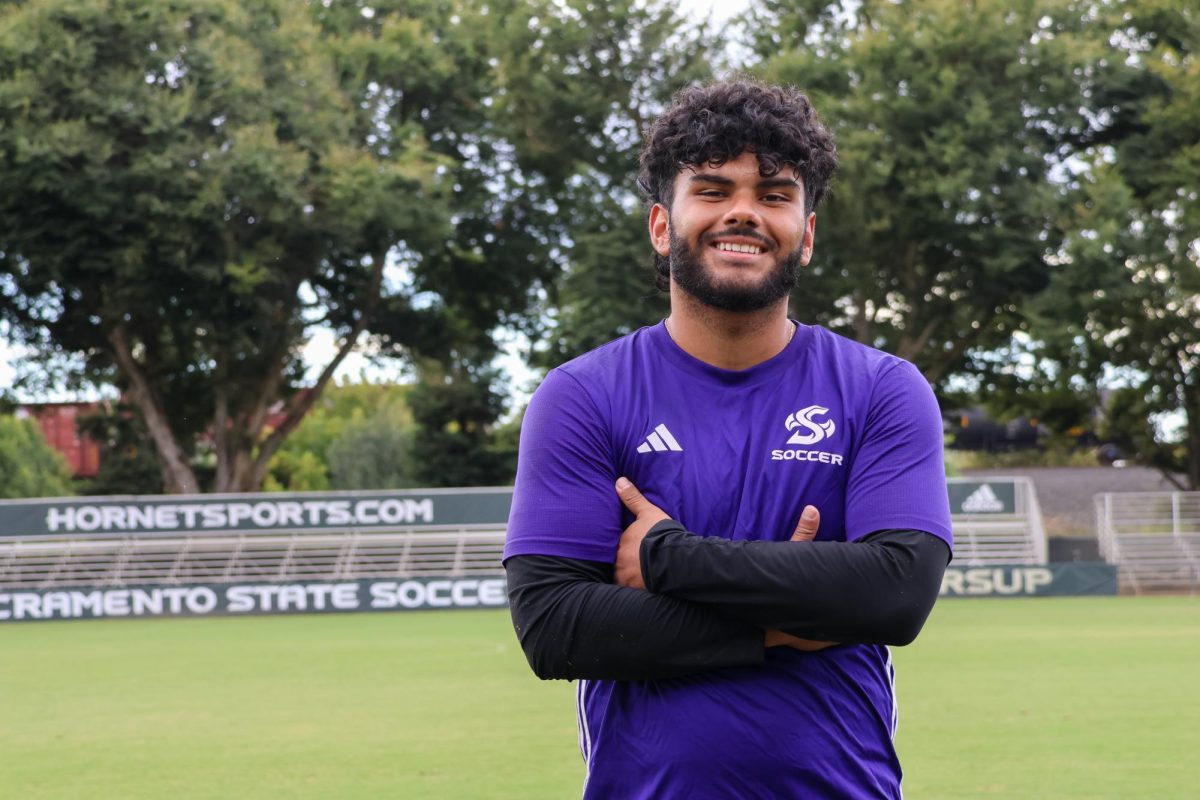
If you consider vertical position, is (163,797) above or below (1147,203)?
below

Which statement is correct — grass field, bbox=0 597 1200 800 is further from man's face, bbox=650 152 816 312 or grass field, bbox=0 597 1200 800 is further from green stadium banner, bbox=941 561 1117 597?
man's face, bbox=650 152 816 312

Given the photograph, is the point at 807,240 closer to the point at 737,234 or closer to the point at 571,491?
the point at 737,234

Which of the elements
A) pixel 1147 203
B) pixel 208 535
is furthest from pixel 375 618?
pixel 1147 203

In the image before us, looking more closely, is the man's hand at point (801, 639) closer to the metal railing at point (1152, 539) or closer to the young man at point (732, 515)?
the young man at point (732, 515)

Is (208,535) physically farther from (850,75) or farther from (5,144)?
(850,75)

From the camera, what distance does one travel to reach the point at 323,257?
124 feet

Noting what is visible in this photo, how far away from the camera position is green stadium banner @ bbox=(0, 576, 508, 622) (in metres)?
27.9

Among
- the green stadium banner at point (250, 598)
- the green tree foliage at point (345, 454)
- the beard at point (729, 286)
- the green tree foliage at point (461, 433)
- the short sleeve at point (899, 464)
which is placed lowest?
the green tree foliage at point (345, 454)

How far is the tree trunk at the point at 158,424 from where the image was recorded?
3841 cm

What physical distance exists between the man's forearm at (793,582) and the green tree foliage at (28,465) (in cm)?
5595

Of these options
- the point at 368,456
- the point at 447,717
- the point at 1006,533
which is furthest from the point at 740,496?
the point at 368,456

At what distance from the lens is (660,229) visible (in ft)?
10.7

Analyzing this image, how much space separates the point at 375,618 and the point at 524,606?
78.9 feet

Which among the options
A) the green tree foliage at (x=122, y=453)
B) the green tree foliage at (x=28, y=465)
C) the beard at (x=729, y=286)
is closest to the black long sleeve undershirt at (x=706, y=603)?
the beard at (x=729, y=286)
